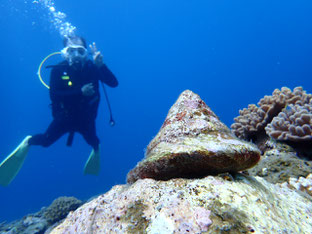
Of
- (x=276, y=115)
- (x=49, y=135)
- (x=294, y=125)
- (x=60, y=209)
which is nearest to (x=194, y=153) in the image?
(x=294, y=125)

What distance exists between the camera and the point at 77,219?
168 cm

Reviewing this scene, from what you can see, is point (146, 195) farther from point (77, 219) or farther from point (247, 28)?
point (247, 28)

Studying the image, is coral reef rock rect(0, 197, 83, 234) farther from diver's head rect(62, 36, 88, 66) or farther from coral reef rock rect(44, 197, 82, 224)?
diver's head rect(62, 36, 88, 66)

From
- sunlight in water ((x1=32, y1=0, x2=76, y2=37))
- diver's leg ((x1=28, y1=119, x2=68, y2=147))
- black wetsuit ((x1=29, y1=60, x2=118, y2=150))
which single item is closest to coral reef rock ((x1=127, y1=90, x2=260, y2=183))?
black wetsuit ((x1=29, y1=60, x2=118, y2=150))

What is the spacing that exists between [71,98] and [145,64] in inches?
5585

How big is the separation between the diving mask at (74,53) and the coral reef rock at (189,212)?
8.66 m

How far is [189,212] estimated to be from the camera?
122 cm

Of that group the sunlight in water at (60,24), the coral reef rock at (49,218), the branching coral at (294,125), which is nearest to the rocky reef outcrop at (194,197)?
the branching coral at (294,125)

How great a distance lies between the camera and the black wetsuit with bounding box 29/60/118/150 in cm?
876

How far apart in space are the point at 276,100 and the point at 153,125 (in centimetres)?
12908

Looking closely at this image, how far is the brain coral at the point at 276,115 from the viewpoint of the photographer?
3961 millimetres

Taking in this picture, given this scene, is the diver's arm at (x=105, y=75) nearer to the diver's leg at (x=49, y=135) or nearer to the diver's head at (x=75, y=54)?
the diver's head at (x=75, y=54)

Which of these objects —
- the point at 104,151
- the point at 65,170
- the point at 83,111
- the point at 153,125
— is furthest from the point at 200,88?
the point at 83,111

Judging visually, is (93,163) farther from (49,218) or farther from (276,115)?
(276,115)
